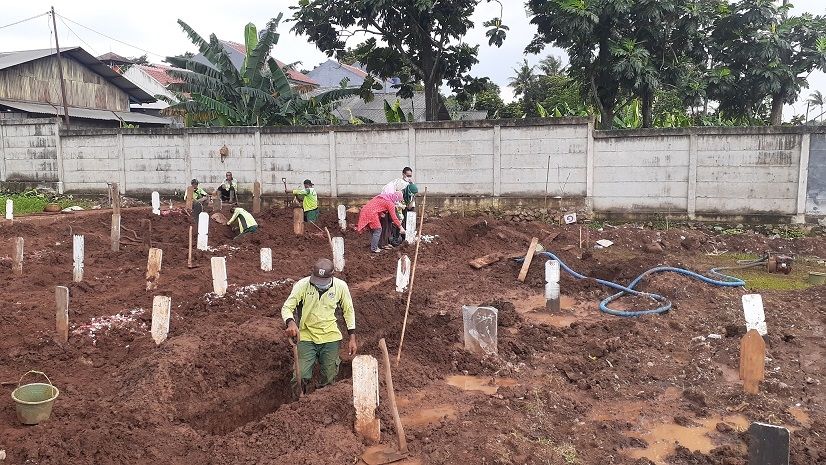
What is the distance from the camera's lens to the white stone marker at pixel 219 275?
825cm

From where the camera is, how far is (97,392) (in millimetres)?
5770

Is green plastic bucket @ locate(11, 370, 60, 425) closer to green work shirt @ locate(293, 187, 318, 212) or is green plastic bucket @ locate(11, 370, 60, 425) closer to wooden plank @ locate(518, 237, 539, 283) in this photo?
wooden plank @ locate(518, 237, 539, 283)

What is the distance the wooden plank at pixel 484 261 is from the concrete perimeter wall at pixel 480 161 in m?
4.40

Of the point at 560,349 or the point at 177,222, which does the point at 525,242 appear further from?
the point at 177,222

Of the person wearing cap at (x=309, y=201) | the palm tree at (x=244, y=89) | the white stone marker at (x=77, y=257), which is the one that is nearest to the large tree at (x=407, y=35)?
the palm tree at (x=244, y=89)

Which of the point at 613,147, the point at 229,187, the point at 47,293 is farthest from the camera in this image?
the point at 229,187

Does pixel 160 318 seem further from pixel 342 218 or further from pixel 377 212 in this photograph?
pixel 342 218

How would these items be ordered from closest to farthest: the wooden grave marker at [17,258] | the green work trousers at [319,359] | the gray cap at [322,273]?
1. the gray cap at [322,273]
2. the green work trousers at [319,359]
3. the wooden grave marker at [17,258]

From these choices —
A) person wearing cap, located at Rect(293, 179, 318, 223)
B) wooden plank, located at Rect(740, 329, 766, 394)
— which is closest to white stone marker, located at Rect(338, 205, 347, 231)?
person wearing cap, located at Rect(293, 179, 318, 223)

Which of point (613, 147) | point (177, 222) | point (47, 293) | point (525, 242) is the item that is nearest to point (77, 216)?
point (177, 222)

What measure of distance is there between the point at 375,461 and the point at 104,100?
29.0 m

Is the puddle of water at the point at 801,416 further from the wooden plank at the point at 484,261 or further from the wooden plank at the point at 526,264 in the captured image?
the wooden plank at the point at 484,261

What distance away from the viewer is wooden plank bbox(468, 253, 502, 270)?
10.9 meters

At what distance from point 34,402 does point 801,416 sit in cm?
620
